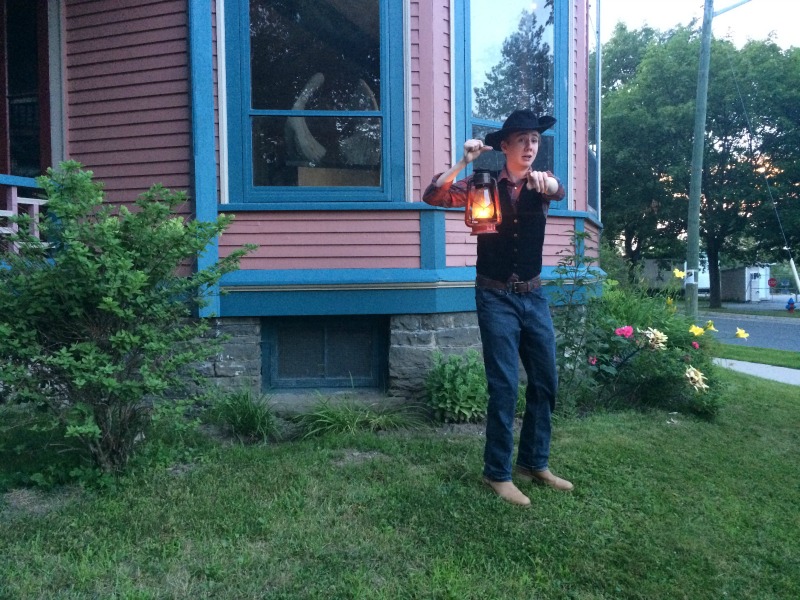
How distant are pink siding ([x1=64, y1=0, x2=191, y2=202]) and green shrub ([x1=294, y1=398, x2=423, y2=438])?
199cm

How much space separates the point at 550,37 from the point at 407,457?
13.7 feet

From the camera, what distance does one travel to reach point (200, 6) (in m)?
5.26

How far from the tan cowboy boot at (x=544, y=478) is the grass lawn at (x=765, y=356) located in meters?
7.82

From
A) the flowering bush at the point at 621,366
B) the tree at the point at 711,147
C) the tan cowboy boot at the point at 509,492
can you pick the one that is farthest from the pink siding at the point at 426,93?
the tree at the point at 711,147

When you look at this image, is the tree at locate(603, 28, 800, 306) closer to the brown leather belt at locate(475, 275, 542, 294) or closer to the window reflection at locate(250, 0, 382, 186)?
the window reflection at locate(250, 0, 382, 186)

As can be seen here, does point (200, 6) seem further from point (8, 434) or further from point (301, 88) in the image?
point (8, 434)

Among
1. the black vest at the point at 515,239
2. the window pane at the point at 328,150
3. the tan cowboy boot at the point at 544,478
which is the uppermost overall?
the window pane at the point at 328,150

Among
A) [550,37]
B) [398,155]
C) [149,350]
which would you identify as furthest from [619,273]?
[149,350]

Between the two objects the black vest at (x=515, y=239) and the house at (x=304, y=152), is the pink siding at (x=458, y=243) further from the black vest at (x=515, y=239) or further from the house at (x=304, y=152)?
the black vest at (x=515, y=239)

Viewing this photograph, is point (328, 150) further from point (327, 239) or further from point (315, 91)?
point (327, 239)

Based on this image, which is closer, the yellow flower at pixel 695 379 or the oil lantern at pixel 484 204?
the oil lantern at pixel 484 204

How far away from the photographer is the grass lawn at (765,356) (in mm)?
11109

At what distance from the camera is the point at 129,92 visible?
18.3ft

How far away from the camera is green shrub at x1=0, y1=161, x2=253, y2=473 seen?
11.2 feet
